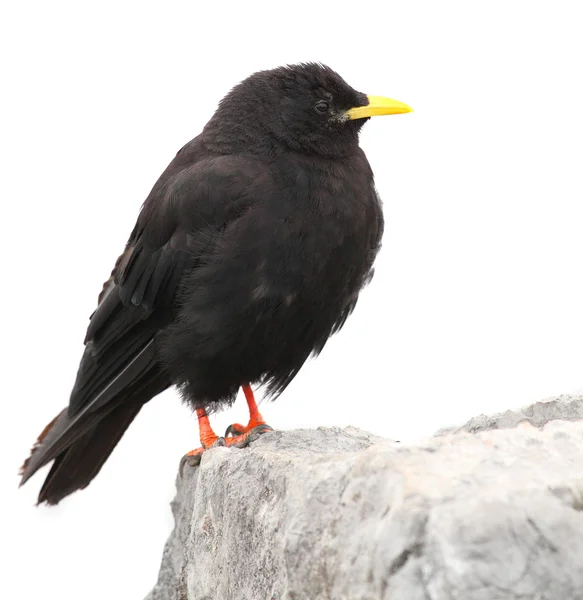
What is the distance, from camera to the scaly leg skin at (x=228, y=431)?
5205mm

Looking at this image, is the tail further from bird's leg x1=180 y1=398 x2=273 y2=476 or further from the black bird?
bird's leg x1=180 y1=398 x2=273 y2=476

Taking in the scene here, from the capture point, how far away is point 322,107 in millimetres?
5398

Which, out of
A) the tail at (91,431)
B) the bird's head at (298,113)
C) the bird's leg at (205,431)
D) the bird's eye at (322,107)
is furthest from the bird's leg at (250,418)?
the bird's eye at (322,107)

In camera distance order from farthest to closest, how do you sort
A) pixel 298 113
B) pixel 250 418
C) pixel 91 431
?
1. pixel 91 431
2. pixel 250 418
3. pixel 298 113

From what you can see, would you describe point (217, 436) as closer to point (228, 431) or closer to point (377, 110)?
point (228, 431)

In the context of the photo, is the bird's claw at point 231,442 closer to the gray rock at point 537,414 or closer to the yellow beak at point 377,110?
the gray rock at point 537,414

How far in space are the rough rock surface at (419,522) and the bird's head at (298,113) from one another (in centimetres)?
209

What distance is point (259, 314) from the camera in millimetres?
4973

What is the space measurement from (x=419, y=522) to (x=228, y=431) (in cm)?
344

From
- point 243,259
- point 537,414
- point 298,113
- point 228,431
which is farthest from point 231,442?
point 298,113

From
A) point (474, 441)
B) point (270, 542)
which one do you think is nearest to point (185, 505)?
point (270, 542)

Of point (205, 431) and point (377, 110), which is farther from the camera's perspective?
point (205, 431)

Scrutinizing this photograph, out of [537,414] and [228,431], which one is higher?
[228,431]

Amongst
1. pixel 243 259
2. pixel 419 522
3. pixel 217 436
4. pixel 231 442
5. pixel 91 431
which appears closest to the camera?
pixel 419 522
